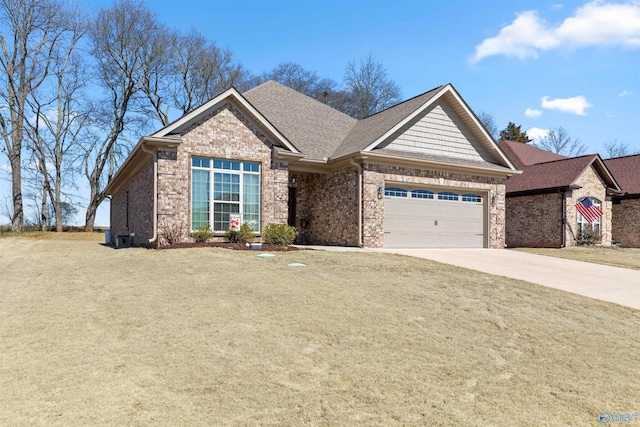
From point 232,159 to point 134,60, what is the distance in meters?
23.8

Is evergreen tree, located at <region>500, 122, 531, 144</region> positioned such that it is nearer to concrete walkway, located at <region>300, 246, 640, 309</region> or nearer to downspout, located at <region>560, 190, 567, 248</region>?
downspout, located at <region>560, 190, 567, 248</region>

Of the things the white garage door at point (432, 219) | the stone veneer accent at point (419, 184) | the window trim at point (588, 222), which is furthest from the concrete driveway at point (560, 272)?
the window trim at point (588, 222)

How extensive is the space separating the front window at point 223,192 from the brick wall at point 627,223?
21.4m

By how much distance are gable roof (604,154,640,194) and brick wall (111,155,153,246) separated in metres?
24.4

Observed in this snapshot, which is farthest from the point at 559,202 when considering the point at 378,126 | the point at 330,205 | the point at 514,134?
the point at 514,134

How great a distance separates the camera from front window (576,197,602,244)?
22.6 meters

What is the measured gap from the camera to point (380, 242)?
56.0 feet

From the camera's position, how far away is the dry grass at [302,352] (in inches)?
167

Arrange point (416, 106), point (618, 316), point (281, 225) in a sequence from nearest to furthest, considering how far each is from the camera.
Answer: point (618, 316), point (281, 225), point (416, 106)

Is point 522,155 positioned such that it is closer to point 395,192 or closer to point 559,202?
point 559,202

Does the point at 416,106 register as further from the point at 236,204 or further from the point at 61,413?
the point at 61,413

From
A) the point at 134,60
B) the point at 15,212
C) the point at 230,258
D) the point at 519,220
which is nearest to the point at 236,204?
the point at 230,258

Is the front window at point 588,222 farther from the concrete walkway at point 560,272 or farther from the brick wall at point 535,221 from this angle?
the concrete walkway at point 560,272

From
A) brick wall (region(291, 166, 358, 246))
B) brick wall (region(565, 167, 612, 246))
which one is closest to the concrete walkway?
brick wall (region(291, 166, 358, 246))
